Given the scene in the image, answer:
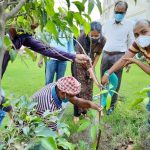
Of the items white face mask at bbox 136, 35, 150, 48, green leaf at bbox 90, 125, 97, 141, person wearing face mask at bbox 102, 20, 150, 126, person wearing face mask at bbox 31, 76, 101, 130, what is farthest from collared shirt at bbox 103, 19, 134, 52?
green leaf at bbox 90, 125, 97, 141

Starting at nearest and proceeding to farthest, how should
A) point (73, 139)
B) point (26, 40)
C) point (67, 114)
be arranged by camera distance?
point (26, 40)
point (73, 139)
point (67, 114)

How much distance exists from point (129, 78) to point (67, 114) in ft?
15.8

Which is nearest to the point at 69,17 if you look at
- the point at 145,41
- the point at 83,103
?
the point at 83,103

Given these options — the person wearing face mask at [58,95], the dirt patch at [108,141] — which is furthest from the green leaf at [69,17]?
the dirt patch at [108,141]

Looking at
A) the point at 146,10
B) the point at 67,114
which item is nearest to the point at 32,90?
the point at 67,114

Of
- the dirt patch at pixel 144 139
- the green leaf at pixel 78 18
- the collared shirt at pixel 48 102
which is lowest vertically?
the dirt patch at pixel 144 139

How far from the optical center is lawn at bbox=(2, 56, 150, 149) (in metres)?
4.11

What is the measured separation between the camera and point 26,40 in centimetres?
279

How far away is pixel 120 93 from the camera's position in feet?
24.5

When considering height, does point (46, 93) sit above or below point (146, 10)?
above

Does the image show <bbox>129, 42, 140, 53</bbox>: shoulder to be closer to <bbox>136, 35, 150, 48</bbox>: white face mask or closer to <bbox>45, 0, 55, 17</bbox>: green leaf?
<bbox>136, 35, 150, 48</bbox>: white face mask

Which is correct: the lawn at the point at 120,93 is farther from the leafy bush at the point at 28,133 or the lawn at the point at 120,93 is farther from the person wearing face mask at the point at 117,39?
the person wearing face mask at the point at 117,39

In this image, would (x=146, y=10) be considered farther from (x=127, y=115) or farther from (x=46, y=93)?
(x=46, y=93)

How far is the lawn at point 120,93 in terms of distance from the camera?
4.11 metres
